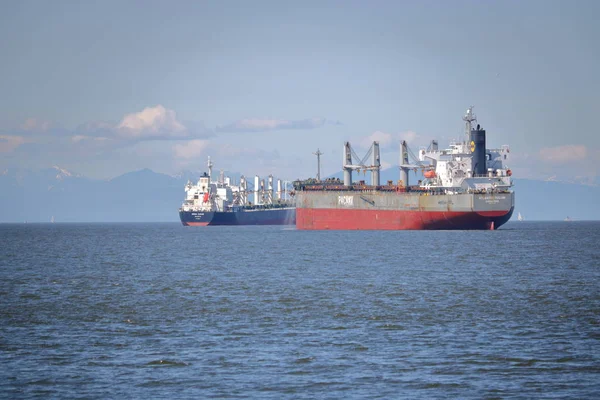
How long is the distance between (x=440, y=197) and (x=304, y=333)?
7579 centimetres

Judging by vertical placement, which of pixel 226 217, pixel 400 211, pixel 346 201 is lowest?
pixel 226 217

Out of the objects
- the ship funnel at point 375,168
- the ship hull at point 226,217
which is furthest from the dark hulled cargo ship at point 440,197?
the ship hull at point 226,217

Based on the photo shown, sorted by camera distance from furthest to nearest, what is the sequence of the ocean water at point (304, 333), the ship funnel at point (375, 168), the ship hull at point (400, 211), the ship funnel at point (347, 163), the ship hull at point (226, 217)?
the ship hull at point (226, 217), the ship funnel at point (347, 163), the ship funnel at point (375, 168), the ship hull at point (400, 211), the ocean water at point (304, 333)

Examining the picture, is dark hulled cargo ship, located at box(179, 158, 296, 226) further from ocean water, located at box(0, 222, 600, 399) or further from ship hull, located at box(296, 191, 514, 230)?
ocean water, located at box(0, 222, 600, 399)

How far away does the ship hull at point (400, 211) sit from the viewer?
98125mm

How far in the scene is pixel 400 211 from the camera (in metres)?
108

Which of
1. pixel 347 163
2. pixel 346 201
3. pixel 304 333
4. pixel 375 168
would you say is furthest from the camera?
pixel 347 163

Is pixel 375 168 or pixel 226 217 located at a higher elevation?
pixel 375 168

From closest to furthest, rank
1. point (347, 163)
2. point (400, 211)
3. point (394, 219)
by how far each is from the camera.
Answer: point (400, 211)
point (394, 219)
point (347, 163)

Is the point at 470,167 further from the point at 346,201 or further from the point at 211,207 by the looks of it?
the point at 211,207

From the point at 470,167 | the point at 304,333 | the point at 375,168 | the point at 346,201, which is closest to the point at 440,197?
→ the point at 470,167

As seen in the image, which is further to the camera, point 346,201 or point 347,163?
point 347,163

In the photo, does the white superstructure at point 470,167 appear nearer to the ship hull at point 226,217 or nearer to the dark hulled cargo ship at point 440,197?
the dark hulled cargo ship at point 440,197

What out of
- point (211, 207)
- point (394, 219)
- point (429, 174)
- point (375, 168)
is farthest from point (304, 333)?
point (211, 207)
